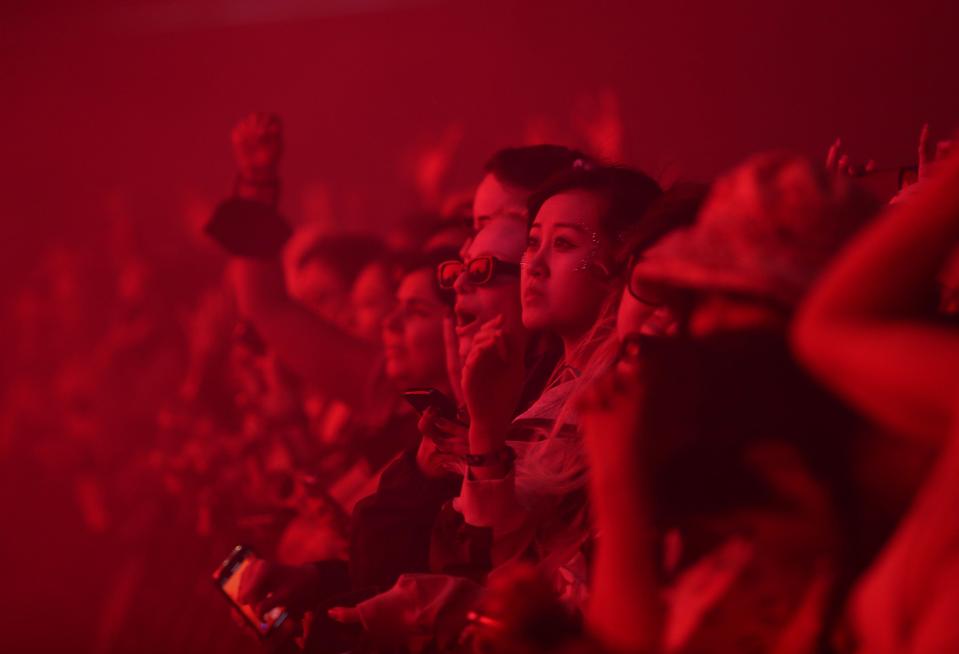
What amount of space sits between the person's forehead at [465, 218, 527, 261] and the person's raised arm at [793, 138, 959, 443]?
4.53 ft

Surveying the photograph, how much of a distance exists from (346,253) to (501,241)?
6.37 ft

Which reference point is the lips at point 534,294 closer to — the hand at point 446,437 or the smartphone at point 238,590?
the hand at point 446,437

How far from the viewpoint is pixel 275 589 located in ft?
7.61

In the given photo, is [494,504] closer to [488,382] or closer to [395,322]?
[488,382]

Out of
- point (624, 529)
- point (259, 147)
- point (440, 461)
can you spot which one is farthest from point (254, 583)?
point (259, 147)

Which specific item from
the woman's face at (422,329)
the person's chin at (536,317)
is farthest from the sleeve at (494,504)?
the woman's face at (422,329)

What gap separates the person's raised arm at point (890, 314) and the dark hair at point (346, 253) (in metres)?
3.18

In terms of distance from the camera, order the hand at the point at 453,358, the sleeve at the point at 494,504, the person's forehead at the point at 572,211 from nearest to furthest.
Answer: the sleeve at the point at 494,504
the person's forehead at the point at 572,211
the hand at the point at 453,358

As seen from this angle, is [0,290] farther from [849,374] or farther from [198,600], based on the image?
[849,374]

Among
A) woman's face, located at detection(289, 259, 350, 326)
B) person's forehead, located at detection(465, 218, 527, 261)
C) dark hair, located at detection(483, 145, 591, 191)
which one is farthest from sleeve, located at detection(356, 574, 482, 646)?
woman's face, located at detection(289, 259, 350, 326)

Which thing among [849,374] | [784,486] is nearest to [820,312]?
[849,374]

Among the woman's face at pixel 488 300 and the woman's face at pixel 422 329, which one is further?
the woman's face at pixel 422 329

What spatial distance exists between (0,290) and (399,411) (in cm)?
255

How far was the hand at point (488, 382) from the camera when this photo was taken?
72.3 inches
